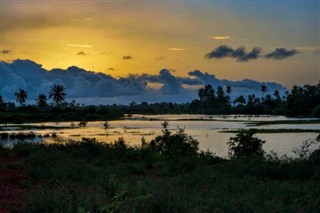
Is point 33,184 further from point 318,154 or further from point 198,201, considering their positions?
point 318,154

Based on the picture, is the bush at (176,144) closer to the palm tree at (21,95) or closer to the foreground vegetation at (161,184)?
the foreground vegetation at (161,184)

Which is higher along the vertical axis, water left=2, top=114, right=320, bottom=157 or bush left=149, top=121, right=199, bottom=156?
bush left=149, top=121, right=199, bottom=156

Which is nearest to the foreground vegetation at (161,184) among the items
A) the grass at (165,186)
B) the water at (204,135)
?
the grass at (165,186)

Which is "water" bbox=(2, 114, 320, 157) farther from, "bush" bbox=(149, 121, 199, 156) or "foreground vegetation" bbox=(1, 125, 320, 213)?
"foreground vegetation" bbox=(1, 125, 320, 213)

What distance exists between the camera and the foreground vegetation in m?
8.74

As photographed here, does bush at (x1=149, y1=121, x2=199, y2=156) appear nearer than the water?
Yes

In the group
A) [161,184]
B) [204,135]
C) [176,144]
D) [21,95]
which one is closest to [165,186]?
[161,184]

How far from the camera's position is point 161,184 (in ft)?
41.5

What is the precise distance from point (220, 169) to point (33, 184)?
753 cm

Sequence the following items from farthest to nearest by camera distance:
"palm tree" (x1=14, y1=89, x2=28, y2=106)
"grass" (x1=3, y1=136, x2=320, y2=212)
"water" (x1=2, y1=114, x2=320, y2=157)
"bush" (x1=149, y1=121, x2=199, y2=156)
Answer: "palm tree" (x1=14, y1=89, x2=28, y2=106) < "water" (x1=2, y1=114, x2=320, y2=157) < "bush" (x1=149, y1=121, x2=199, y2=156) < "grass" (x1=3, y1=136, x2=320, y2=212)

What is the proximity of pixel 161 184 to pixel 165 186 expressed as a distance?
37.4 inches

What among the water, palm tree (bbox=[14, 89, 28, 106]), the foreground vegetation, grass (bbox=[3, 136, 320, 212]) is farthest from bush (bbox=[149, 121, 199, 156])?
palm tree (bbox=[14, 89, 28, 106])

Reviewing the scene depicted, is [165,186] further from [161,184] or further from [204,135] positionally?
[204,135]

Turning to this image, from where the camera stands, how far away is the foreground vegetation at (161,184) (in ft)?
28.7
